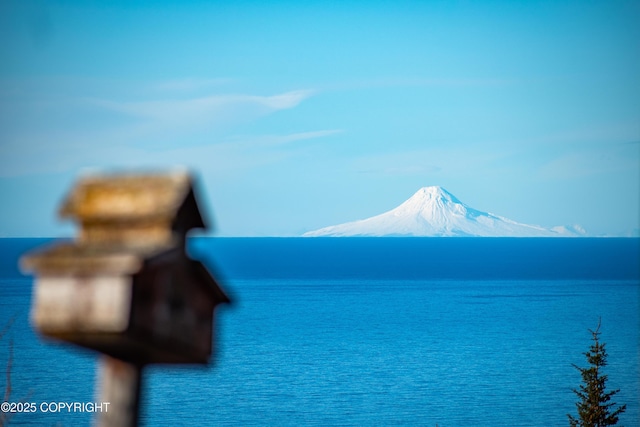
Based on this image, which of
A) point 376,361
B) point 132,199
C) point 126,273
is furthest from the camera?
point 376,361

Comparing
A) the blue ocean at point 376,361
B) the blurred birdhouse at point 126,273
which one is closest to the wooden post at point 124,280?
the blurred birdhouse at point 126,273

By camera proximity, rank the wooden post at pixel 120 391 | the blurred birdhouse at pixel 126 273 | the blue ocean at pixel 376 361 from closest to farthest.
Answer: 1. the blurred birdhouse at pixel 126 273
2. the wooden post at pixel 120 391
3. the blue ocean at pixel 376 361

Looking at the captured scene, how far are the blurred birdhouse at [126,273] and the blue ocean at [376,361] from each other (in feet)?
58.4

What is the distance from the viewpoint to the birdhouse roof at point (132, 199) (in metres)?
2.22

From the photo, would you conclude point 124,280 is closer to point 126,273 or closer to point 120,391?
point 126,273

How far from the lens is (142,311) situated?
2.15 metres

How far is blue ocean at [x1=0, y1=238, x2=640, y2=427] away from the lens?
52.5 meters

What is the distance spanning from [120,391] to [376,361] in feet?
223

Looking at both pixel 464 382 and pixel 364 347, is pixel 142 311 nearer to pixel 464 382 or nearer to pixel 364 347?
pixel 464 382

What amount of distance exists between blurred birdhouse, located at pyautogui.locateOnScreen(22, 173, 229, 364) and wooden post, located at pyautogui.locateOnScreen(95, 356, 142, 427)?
41 millimetres

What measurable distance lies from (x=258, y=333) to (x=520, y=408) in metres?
31.8

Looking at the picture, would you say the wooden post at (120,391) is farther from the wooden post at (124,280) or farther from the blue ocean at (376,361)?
the blue ocean at (376,361)

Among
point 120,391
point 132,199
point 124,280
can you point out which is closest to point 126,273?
point 124,280

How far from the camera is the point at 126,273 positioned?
6.69ft
